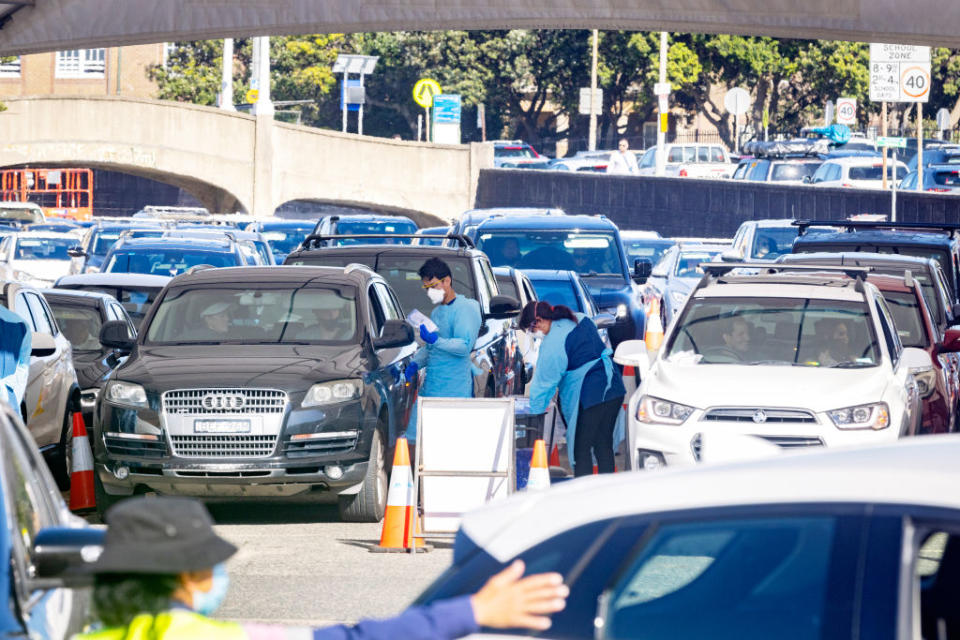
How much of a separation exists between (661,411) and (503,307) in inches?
153

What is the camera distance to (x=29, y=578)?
15.5 ft

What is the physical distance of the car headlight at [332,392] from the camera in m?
11.6

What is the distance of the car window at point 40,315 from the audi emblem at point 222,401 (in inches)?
116

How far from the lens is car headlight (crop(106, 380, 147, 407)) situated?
11.6 meters

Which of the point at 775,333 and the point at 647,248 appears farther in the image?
the point at 647,248

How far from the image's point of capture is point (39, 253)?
105ft

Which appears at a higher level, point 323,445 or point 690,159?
point 690,159

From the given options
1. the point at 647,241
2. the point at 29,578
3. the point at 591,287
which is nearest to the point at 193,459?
the point at 29,578

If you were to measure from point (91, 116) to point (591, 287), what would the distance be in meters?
40.2

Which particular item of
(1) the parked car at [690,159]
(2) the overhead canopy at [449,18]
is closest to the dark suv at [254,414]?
(2) the overhead canopy at [449,18]

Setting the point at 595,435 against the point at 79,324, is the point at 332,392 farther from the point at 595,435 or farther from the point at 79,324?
the point at 79,324

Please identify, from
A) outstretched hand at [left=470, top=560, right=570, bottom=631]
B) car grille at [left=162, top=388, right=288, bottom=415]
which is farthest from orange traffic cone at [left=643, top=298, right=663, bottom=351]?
outstretched hand at [left=470, top=560, right=570, bottom=631]

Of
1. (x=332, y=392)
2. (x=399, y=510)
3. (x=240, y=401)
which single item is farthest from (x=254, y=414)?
(x=399, y=510)

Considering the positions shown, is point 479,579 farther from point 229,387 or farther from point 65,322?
point 65,322
